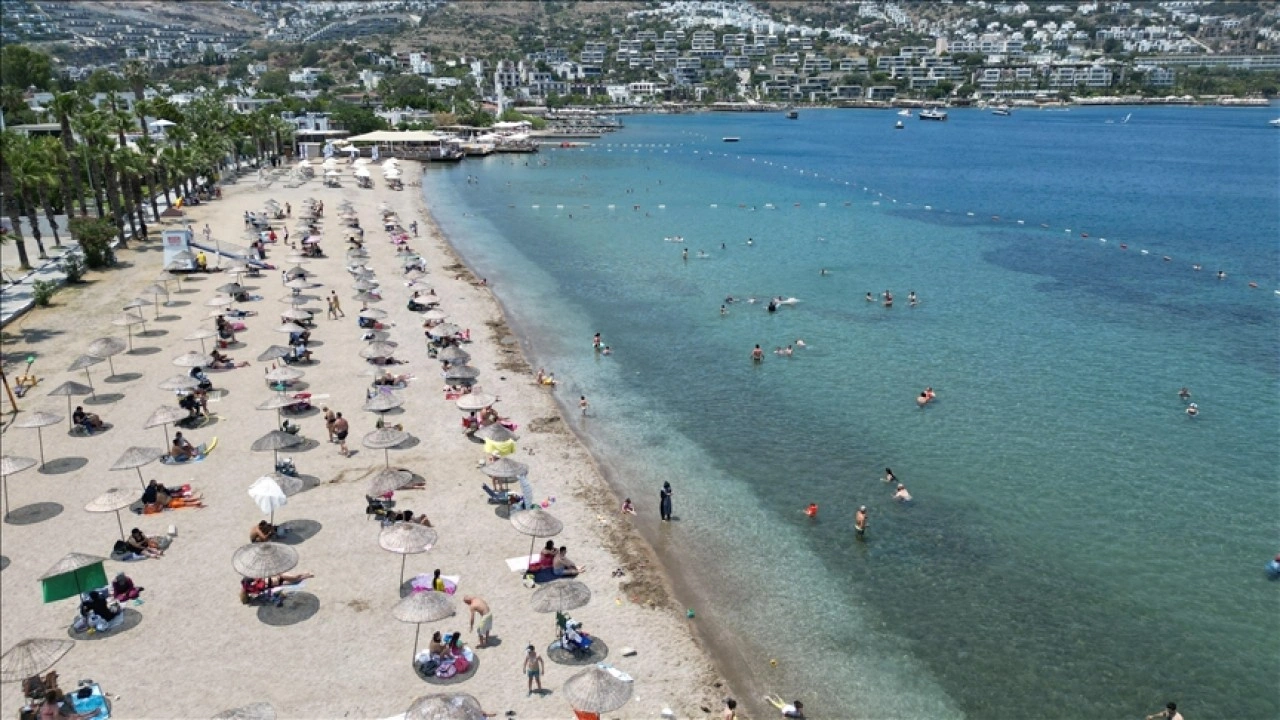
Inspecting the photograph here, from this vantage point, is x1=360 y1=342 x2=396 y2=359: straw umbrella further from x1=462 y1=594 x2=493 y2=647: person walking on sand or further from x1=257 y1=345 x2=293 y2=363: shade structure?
x1=462 y1=594 x2=493 y2=647: person walking on sand

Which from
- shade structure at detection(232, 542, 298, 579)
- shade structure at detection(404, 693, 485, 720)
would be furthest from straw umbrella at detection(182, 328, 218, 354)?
shade structure at detection(404, 693, 485, 720)

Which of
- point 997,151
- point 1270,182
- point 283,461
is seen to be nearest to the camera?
point 283,461

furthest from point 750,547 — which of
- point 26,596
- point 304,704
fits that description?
point 26,596

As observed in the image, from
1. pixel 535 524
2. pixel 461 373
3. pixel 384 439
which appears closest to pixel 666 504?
pixel 535 524

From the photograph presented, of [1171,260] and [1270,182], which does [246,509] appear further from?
[1270,182]

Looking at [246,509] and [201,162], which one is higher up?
[201,162]

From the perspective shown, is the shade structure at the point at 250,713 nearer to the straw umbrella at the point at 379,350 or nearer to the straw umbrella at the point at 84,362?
the straw umbrella at the point at 379,350

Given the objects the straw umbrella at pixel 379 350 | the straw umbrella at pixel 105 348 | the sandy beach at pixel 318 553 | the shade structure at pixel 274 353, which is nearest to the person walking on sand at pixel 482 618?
the sandy beach at pixel 318 553
